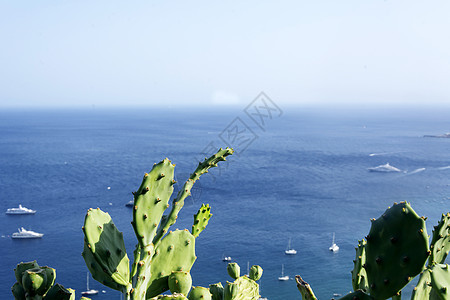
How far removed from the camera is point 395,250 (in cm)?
124

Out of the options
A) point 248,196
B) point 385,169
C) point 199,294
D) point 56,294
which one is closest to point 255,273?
point 199,294

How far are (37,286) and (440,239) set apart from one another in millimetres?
1624

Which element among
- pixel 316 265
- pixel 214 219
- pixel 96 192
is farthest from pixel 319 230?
pixel 96 192

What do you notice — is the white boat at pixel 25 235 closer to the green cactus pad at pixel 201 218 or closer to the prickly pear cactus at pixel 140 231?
the green cactus pad at pixel 201 218

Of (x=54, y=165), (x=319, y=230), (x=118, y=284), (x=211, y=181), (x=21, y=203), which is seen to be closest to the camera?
(x=118, y=284)

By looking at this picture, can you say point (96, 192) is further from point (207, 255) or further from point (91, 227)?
point (91, 227)

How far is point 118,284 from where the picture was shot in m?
1.71

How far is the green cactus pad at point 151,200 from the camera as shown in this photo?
1.63 metres

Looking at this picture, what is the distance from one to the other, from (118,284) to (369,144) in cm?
7657

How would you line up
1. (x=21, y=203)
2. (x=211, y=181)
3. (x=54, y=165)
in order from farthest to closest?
(x=54, y=165), (x=211, y=181), (x=21, y=203)

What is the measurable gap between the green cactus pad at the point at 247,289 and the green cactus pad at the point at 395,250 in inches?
47.1

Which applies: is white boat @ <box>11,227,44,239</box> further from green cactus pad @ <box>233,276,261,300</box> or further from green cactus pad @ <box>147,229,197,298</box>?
green cactus pad @ <box>147,229,197,298</box>

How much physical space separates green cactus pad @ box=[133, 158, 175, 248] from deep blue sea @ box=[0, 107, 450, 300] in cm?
886

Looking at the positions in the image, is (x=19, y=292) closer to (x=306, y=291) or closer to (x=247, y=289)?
(x=306, y=291)
